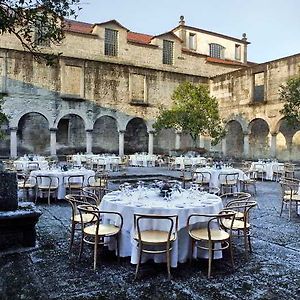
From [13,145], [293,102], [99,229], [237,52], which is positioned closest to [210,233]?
[99,229]

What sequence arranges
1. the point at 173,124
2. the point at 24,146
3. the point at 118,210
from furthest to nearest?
the point at 24,146
the point at 173,124
the point at 118,210

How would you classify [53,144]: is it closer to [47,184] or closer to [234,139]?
[47,184]

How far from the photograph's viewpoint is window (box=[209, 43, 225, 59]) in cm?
3009

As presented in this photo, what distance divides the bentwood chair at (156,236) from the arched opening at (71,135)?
2052cm

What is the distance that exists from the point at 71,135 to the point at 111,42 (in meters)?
6.86

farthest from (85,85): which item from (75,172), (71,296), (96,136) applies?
(71,296)

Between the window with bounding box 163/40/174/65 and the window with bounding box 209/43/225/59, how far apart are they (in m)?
6.14

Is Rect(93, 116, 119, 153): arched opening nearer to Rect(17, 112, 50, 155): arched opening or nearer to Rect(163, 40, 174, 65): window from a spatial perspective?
Rect(17, 112, 50, 155): arched opening

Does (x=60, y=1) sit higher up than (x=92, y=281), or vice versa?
(x=60, y=1)

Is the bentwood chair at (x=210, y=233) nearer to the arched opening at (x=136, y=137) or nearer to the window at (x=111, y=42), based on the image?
the window at (x=111, y=42)

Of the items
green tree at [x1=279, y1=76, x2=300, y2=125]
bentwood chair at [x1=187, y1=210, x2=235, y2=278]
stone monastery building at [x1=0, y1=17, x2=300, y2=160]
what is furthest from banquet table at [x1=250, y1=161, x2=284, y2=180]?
bentwood chair at [x1=187, y1=210, x2=235, y2=278]

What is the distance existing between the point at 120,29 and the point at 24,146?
1006cm

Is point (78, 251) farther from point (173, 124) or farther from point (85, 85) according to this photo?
point (85, 85)

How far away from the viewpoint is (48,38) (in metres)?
4.25
